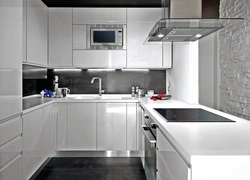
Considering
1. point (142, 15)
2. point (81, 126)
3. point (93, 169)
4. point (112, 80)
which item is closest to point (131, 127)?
point (81, 126)

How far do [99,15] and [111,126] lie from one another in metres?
1.76

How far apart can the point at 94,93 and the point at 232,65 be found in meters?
2.78

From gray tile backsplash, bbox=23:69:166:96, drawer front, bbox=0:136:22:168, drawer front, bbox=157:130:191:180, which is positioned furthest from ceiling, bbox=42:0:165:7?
drawer front, bbox=157:130:191:180

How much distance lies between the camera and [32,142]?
3170 millimetres

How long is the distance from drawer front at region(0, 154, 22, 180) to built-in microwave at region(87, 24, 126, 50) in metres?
2.25

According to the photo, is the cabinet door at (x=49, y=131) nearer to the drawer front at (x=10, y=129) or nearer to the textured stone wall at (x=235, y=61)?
the drawer front at (x=10, y=129)

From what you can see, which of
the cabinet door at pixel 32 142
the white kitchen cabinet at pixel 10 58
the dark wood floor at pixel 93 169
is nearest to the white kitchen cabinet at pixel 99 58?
the cabinet door at pixel 32 142

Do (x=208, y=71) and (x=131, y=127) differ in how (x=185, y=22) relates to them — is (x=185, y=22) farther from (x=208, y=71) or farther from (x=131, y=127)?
(x=131, y=127)

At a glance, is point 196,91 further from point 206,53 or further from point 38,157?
point 38,157

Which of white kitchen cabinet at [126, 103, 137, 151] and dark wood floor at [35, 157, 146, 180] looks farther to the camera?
white kitchen cabinet at [126, 103, 137, 151]

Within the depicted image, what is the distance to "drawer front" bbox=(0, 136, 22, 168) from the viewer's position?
2332mm

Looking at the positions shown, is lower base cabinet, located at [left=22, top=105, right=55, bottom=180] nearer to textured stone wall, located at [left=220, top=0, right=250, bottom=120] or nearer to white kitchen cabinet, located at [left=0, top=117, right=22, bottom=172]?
white kitchen cabinet, located at [left=0, top=117, right=22, bottom=172]

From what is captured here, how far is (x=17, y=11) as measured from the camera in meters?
2.63

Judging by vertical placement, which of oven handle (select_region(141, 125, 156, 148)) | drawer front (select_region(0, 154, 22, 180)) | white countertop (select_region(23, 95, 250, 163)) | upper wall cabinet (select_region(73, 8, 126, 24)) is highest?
upper wall cabinet (select_region(73, 8, 126, 24))
